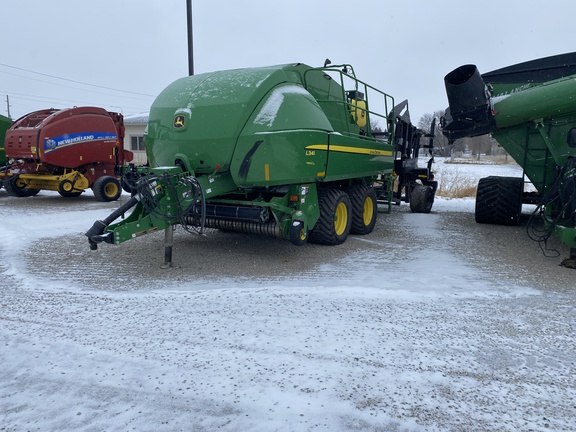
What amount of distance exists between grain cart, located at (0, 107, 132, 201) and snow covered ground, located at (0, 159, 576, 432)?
6681mm

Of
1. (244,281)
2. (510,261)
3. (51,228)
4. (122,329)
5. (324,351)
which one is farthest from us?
(51,228)

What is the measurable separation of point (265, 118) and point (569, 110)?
5.11 m

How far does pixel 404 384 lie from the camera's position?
2955 mm

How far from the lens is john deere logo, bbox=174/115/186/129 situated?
594cm

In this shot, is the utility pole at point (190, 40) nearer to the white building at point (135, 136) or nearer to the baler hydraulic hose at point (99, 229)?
the baler hydraulic hose at point (99, 229)

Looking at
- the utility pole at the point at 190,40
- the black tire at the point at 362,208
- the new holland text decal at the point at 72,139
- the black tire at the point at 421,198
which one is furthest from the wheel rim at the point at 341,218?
the new holland text decal at the point at 72,139

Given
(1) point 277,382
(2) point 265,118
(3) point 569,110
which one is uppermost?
(3) point 569,110

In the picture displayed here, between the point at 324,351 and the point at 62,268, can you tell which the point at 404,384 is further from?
the point at 62,268

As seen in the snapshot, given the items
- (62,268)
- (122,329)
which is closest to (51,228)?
(62,268)

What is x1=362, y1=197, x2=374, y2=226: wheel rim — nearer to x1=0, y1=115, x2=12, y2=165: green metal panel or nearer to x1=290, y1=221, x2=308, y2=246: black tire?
x1=290, y1=221, x2=308, y2=246: black tire

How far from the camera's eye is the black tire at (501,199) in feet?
29.8

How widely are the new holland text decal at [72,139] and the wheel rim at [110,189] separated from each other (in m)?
1.35

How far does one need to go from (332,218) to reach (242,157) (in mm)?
1889

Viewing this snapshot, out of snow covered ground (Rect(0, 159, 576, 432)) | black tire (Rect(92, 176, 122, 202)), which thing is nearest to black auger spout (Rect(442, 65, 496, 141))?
snow covered ground (Rect(0, 159, 576, 432))
